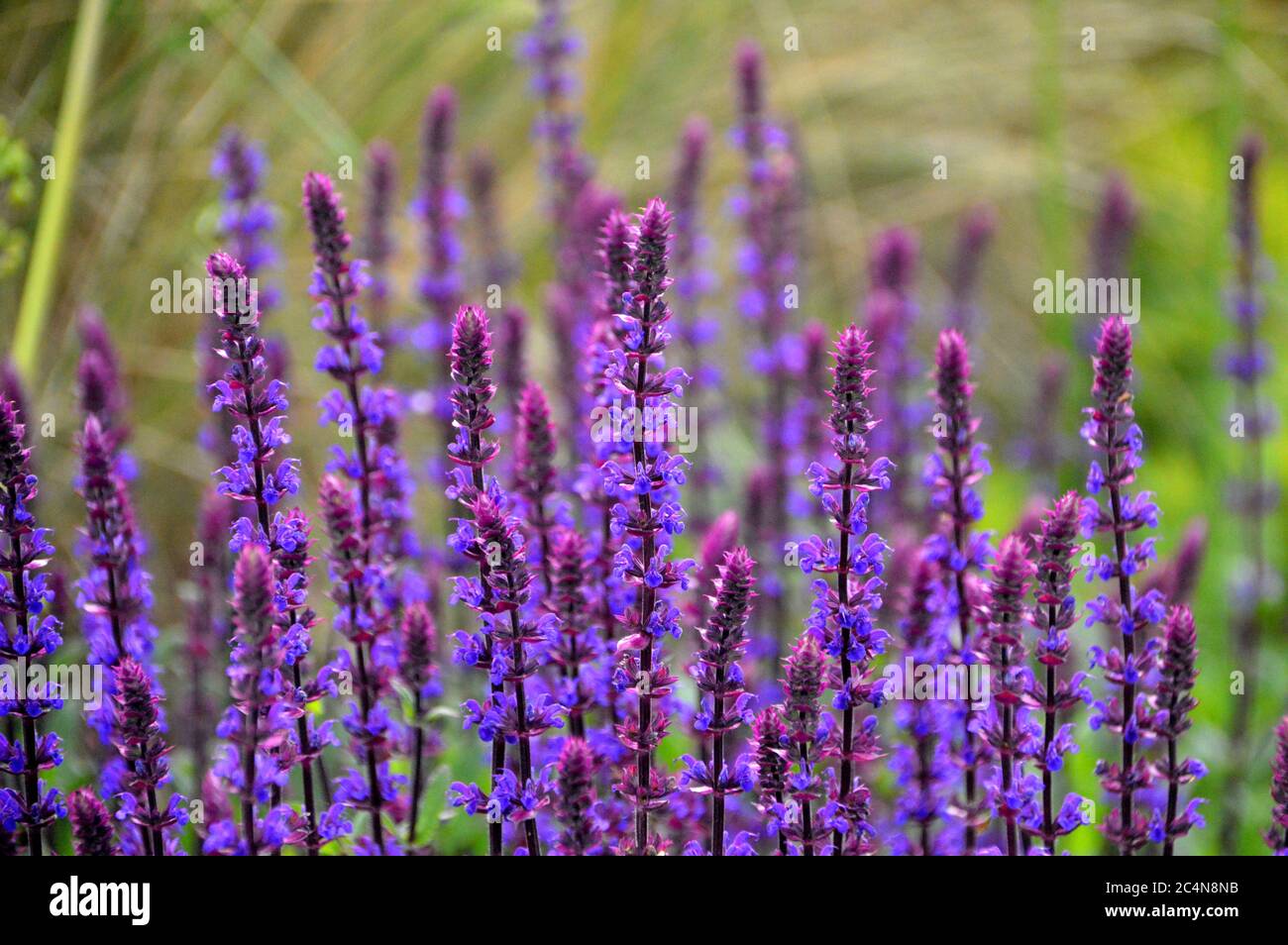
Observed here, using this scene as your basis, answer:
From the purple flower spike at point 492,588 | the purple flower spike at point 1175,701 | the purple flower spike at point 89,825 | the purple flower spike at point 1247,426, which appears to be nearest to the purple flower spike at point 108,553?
the purple flower spike at point 89,825

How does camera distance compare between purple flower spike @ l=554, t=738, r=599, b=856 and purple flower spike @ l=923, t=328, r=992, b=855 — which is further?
purple flower spike @ l=923, t=328, r=992, b=855

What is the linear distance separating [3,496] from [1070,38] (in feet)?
23.0

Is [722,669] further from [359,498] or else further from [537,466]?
[359,498]

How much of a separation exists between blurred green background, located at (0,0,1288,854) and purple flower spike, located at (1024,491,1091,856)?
1232mm

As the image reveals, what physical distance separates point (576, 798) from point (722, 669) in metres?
0.31

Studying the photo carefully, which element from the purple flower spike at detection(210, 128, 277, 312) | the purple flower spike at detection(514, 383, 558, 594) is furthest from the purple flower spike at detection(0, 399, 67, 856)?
the purple flower spike at detection(210, 128, 277, 312)

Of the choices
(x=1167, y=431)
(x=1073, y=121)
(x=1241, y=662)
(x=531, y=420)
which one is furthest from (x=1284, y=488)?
(x=531, y=420)

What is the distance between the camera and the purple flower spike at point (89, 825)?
82.0 inches

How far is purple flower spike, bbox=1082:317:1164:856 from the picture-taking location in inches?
87.4

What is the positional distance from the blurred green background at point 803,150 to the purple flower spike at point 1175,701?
1372mm

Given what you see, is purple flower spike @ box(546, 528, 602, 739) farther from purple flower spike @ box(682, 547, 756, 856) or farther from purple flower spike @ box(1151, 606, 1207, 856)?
purple flower spike @ box(1151, 606, 1207, 856)

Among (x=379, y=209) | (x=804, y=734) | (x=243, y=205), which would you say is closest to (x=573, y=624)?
(x=804, y=734)
